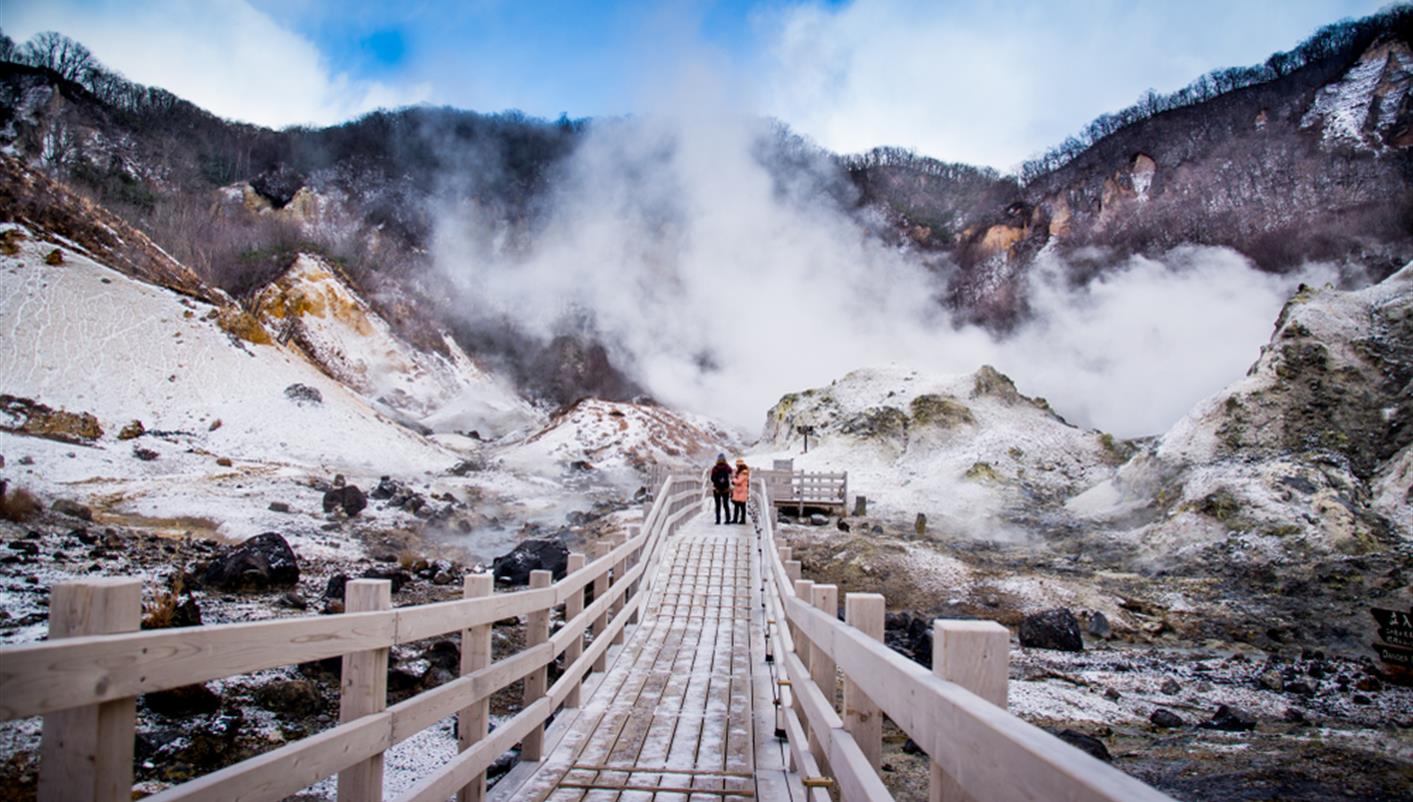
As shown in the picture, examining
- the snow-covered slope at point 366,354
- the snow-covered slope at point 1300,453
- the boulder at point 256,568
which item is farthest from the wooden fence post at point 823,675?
the snow-covered slope at point 366,354

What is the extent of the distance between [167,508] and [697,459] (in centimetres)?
3346

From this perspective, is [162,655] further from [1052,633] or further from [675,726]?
[1052,633]

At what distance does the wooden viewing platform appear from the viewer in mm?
1396

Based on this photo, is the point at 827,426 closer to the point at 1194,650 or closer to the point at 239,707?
the point at 1194,650

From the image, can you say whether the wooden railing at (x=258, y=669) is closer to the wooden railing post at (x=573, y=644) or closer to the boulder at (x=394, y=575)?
the wooden railing post at (x=573, y=644)

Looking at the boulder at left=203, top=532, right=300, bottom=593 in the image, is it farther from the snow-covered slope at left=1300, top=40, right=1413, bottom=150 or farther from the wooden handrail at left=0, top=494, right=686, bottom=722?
the snow-covered slope at left=1300, top=40, right=1413, bottom=150

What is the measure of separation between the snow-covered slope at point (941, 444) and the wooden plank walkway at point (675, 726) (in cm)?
1876

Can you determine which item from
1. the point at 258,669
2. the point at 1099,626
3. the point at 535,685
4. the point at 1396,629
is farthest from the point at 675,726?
the point at 1396,629

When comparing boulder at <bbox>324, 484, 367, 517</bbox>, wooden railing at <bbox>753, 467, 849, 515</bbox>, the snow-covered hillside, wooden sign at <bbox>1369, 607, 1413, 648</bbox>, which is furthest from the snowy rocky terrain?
the snow-covered hillside

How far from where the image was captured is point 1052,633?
1205cm

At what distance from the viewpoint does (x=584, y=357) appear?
71.8 metres

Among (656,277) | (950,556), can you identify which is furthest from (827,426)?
(656,277)

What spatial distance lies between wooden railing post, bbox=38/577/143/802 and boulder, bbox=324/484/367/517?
21414 mm

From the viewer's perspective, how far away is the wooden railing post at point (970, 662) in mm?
1476
